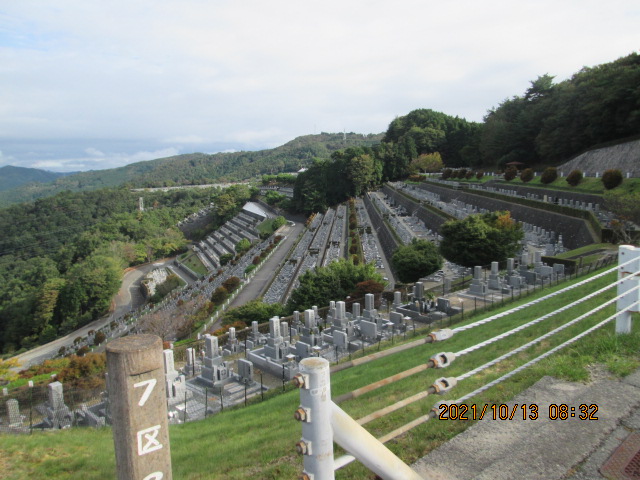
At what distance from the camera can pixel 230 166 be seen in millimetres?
181375

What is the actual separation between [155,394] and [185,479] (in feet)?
6.57

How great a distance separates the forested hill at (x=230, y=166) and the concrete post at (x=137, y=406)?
144 metres

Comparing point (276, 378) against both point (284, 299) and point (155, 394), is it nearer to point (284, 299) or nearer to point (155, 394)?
point (155, 394)

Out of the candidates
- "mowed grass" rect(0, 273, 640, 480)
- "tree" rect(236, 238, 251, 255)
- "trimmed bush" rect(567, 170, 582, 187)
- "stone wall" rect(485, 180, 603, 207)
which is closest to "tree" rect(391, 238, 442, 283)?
"stone wall" rect(485, 180, 603, 207)

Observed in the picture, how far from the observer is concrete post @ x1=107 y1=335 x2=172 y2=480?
226 centimetres

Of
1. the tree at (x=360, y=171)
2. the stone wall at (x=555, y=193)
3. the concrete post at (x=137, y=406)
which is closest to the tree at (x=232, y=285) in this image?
the stone wall at (x=555, y=193)

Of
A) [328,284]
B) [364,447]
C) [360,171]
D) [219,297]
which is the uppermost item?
[360,171]

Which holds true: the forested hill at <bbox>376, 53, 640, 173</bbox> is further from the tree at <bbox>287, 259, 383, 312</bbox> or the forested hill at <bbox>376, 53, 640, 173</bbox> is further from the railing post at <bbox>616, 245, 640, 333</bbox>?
the railing post at <bbox>616, 245, 640, 333</bbox>

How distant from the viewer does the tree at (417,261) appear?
2114 centimetres

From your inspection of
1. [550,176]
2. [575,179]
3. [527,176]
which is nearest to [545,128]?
[527,176]

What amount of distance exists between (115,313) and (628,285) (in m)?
48.7

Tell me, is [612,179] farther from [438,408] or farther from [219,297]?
[438,408]

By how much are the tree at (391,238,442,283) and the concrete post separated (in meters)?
19.5
